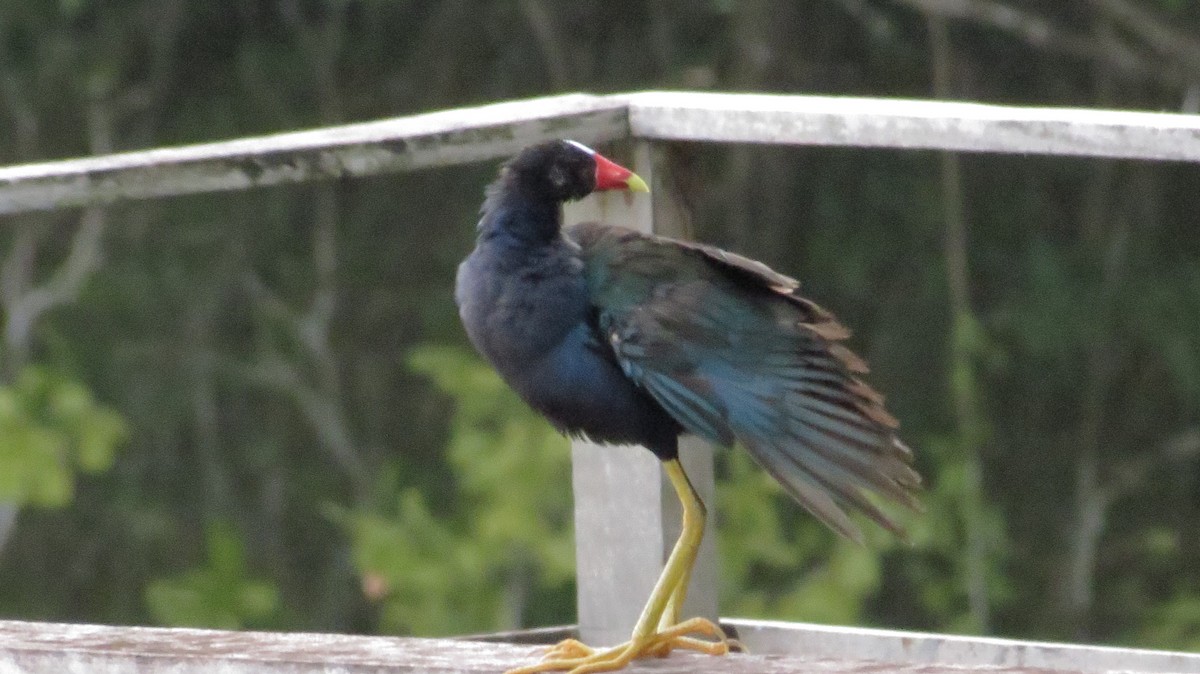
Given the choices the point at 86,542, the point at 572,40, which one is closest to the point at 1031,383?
the point at 572,40

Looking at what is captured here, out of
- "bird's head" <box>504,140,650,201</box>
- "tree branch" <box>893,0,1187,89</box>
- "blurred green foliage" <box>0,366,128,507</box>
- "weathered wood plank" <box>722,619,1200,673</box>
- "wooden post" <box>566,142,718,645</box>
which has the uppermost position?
"tree branch" <box>893,0,1187,89</box>

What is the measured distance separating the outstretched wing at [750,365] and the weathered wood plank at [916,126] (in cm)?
18

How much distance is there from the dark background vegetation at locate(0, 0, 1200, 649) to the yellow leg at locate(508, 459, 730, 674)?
468cm

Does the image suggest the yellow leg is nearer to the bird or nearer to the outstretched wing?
the bird

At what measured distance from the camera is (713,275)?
284 cm

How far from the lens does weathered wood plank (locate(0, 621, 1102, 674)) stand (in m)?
2.17

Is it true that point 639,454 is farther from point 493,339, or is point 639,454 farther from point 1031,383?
point 1031,383

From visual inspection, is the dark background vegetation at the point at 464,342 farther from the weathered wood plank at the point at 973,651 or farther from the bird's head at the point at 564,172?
the bird's head at the point at 564,172

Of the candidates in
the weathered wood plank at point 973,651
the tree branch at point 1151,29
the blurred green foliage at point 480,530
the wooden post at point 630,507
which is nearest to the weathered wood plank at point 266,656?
the wooden post at point 630,507

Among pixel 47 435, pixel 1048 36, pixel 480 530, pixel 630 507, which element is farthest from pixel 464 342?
pixel 630 507

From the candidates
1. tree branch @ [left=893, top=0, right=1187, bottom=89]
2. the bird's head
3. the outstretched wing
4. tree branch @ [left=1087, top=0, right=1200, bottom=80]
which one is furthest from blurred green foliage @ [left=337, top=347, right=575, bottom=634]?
the outstretched wing

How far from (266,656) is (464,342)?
20.9ft

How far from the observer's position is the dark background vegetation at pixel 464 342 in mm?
8141

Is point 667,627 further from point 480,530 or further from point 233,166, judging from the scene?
point 480,530
